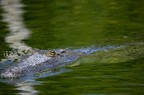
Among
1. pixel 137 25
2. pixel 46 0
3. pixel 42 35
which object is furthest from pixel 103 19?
pixel 46 0

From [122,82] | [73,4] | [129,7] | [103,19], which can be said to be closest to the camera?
[122,82]

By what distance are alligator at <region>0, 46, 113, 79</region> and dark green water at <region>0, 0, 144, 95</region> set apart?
332 millimetres

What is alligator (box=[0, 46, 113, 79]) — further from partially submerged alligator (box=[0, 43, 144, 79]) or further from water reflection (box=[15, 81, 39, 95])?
water reflection (box=[15, 81, 39, 95])

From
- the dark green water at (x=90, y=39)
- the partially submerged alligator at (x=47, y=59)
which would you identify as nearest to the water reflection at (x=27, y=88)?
the dark green water at (x=90, y=39)

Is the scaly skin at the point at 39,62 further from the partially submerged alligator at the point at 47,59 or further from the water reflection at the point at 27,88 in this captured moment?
the water reflection at the point at 27,88

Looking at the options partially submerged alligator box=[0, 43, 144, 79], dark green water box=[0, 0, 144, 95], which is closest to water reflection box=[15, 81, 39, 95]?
dark green water box=[0, 0, 144, 95]

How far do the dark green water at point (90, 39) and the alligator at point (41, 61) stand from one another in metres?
0.33

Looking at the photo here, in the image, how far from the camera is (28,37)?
1323cm

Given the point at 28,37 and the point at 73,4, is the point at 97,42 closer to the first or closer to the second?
the point at 28,37

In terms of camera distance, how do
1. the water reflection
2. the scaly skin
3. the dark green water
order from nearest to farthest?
the water reflection
the dark green water
the scaly skin

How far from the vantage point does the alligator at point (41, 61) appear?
9383mm

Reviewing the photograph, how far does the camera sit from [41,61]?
402 inches

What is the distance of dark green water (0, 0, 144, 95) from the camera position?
27.6ft

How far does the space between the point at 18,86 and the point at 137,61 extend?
2525 mm
